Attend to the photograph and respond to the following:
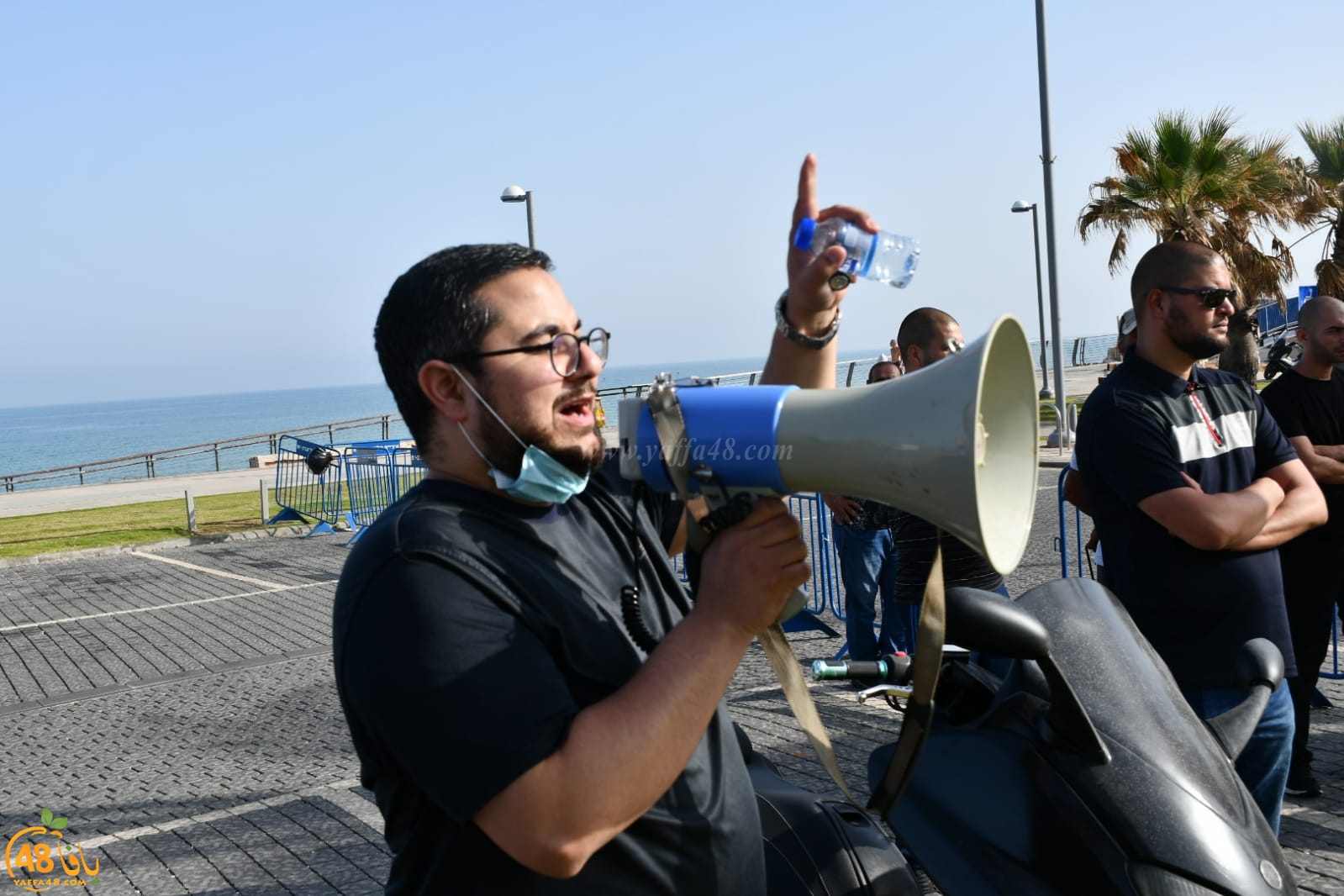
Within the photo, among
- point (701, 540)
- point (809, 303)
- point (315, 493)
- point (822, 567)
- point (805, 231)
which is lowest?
point (822, 567)

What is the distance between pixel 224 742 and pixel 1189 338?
16.8ft

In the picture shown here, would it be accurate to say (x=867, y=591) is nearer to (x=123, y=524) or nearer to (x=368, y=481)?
(x=368, y=481)

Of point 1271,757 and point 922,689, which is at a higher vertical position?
point 922,689

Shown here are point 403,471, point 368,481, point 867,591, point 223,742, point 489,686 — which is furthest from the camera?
point 368,481

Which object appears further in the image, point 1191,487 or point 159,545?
point 159,545

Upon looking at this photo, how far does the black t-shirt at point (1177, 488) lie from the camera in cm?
341

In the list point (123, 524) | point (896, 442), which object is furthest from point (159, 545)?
point (896, 442)

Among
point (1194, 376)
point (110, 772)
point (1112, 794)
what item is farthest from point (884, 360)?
point (1112, 794)

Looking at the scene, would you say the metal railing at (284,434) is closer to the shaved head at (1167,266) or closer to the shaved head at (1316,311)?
the shaved head at (1316,311)

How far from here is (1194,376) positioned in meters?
3.73

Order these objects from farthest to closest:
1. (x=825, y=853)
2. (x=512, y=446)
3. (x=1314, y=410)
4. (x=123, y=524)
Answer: (x=123, y=524) < (x=1314, y=410) < (x=825, y=853) < (x=512, y=446)

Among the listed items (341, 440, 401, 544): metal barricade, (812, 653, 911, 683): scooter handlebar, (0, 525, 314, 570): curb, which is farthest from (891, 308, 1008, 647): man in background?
(0, 525, 314, 570): curb

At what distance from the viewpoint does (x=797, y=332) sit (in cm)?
215

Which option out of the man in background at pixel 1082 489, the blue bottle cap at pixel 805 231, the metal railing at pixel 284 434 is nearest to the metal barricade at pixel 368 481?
the metal railing at pixel 284 434
